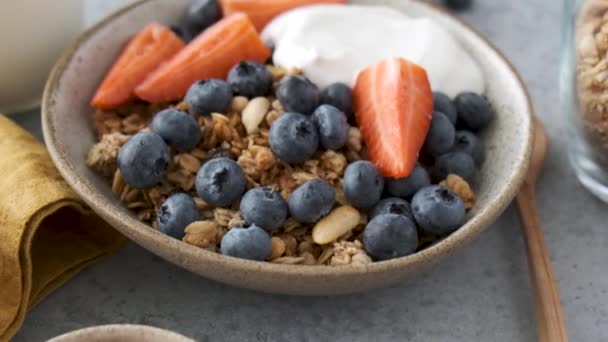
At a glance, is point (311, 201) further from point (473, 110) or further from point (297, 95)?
point (473, 110)

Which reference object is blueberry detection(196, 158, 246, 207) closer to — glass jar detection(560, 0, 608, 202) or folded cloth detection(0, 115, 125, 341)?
folded cloth detection(0, 115, 125, 341)

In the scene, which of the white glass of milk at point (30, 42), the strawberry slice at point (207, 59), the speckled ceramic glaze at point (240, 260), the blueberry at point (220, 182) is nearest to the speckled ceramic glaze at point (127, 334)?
the speckled ceramic glaze at point (240, 260)

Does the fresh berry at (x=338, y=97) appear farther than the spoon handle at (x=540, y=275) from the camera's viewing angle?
Yes

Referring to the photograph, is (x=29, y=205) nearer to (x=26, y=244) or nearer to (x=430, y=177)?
(x=26, y=244)

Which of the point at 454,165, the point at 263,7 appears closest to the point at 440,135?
the point at 454,165

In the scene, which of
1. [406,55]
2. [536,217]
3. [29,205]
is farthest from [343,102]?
[29,205]

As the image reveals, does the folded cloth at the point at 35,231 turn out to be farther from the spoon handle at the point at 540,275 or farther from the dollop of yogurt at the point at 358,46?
the spoon handle at the point at 540,275

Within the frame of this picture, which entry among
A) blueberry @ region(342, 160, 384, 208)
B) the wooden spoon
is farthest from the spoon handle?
blueberry @ region(342, 160, 384, 208)
